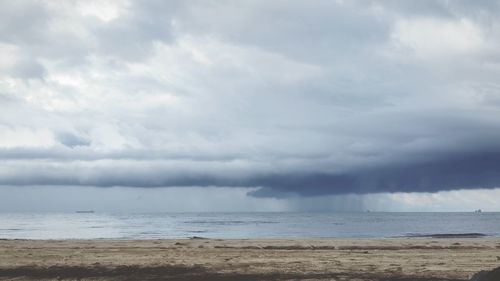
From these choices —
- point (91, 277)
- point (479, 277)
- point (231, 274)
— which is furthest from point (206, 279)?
point (479, 277)

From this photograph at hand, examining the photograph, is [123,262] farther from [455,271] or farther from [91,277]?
[455,271]

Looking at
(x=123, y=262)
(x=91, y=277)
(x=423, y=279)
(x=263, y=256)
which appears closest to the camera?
(x=423, y=279)

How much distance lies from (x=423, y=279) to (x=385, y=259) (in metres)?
8.02

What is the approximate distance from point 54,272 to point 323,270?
1210 cm

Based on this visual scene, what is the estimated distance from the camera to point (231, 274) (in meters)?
20.5

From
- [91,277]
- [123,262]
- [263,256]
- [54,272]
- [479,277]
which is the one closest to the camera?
[479,277]

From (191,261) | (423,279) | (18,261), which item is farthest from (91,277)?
(423,279)

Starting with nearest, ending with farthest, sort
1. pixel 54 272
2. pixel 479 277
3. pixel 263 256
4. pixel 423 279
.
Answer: pixel 479 277, pixel 423 279, pixel 54 272, pixel 263 256

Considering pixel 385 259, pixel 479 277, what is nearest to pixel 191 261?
pixel 385 259

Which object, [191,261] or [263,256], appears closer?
[191,261]

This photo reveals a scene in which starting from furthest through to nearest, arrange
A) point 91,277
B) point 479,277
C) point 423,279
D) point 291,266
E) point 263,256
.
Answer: point 263,256 → point 291,266 → point 91,277 → point 423,279 → point 479,277

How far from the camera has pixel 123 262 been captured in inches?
1003

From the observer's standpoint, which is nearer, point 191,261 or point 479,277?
point 479,277

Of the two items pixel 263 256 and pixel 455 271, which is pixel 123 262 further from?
pixel 455 271
